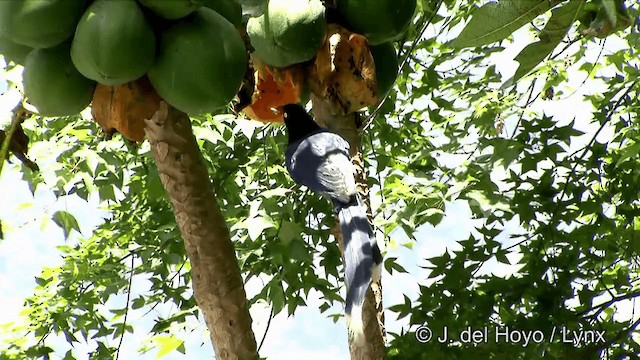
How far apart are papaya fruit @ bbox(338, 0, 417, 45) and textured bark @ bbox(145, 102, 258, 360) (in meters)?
0.25

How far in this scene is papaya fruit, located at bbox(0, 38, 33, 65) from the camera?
0.91 metres

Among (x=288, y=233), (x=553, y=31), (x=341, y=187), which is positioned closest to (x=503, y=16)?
(x=553, y=31)

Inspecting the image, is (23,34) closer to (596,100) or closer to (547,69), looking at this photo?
(547,69)

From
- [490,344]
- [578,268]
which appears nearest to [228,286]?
[490,344]

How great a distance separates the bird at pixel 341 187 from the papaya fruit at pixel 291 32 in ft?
0.51

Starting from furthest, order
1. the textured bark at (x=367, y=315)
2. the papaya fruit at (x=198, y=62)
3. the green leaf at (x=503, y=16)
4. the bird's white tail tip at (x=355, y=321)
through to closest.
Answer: the textured bark at (x=367, y=315) < the bird's white tail tip at (x=355, y=321) < the papaya fruit at (x=198, y=62) < the green leaf at (x=503, y=16)

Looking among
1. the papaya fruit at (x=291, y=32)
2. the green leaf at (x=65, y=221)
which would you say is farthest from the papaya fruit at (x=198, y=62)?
the green leaf at (x=65, y=221)

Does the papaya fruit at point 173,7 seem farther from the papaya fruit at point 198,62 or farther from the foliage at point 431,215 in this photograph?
the foliage at point 431,215

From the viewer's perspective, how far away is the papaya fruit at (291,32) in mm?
977

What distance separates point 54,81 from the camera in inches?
34.5

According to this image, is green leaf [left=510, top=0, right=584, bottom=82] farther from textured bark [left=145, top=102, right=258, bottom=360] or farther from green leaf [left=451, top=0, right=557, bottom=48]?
textured bark [left=145, top=102, right=258, bottom=360]

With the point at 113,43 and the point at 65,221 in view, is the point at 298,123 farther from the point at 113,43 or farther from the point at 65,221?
the point at 65,221

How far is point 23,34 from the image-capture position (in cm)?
83

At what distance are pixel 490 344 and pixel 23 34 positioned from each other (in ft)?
5.63
